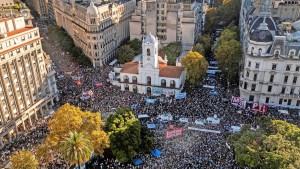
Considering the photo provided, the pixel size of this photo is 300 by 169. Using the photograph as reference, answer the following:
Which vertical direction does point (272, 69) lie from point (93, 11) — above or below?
below

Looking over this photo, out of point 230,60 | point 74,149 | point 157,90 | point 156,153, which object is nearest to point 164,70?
point 157,90

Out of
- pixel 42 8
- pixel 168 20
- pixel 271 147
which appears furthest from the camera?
pixel 42 8

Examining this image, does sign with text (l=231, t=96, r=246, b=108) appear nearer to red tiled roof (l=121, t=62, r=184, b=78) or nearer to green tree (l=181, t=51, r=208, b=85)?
green tree (l=181, t=51, r=208, b=85)

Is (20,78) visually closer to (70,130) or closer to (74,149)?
(70,130)

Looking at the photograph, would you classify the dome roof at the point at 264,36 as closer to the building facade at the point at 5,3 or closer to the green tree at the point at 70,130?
the green tree at the point at 70,130

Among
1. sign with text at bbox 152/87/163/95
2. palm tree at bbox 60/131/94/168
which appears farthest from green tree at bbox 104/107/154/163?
sign with text at bbox 152/87/163/95

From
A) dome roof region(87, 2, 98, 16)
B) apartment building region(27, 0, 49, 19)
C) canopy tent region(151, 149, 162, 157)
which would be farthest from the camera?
apartment building region(27, 0, 49, 19)
